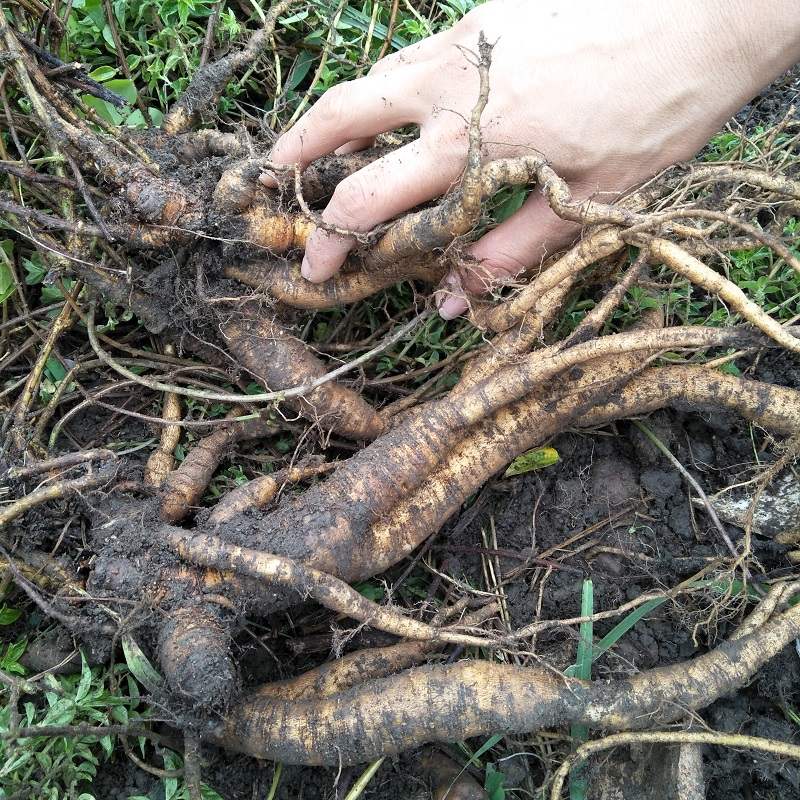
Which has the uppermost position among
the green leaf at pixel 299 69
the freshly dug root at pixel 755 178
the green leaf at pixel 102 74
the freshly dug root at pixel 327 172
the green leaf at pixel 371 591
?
the green leaf at pixel 102 74

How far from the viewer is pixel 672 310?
1935 millimetres

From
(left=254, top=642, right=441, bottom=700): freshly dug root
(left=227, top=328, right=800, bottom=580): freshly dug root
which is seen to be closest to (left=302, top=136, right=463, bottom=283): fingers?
(left=227, top=328, right=800, bottom=580): freshly dug root

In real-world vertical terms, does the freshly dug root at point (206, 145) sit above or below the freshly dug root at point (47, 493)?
above

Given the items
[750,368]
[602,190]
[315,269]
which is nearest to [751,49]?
[602,190]

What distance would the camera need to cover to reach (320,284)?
1802mm

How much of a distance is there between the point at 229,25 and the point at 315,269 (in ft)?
3.12

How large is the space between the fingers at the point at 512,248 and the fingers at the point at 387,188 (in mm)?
205

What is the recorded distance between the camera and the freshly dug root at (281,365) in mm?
1774

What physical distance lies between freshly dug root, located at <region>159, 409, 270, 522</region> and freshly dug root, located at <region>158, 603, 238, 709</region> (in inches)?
12.5

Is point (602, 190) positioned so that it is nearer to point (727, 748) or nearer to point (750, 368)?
point (750, 368)

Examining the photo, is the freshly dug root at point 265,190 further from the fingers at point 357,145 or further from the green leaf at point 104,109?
the green leaf at point 104,109

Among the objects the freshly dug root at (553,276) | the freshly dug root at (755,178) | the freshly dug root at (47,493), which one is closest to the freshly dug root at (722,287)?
the freshly dug root at (553,276)

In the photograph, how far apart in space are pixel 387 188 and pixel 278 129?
0.74 metres

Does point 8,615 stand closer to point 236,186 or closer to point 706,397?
point 236,186
